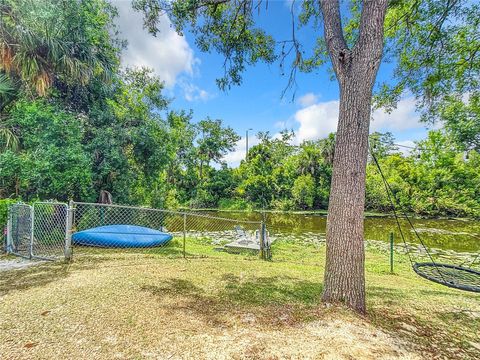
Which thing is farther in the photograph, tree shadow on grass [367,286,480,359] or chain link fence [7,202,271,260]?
chain link fence [7,202,271,260]

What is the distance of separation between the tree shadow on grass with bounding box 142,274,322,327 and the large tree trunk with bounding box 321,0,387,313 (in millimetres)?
466

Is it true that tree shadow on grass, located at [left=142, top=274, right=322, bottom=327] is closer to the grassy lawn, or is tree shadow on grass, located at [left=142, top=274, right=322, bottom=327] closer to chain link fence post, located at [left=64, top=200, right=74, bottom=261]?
the grassy lawn

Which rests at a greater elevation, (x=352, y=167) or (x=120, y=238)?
(x=352, y=167)

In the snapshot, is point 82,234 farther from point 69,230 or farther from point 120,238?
point 69,230

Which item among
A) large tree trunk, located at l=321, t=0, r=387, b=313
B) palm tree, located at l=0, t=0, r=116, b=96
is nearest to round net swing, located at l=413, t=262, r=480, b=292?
large tree trunk, located at l=321, t=0, r=387, b=313

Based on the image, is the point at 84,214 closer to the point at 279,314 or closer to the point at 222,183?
the point at 279,314

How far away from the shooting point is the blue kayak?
20.2 feet

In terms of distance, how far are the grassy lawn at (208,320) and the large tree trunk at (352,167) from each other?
0.31 m

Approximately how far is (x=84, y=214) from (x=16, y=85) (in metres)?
4.06

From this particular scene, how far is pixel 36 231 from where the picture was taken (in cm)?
557

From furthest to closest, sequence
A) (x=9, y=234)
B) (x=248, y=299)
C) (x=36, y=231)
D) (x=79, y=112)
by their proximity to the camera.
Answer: (x=79, y=112) → (x=36, y=231) → (x=9, y=234) → (x=248, y=299)

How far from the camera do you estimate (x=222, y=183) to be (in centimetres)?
2909

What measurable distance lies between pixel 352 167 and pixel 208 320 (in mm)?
2170

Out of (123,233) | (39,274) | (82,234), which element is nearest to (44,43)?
(82,234)
